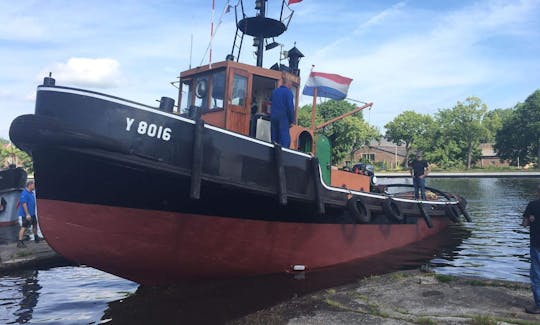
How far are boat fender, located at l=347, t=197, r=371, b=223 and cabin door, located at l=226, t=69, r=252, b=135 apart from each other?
2.37 meters

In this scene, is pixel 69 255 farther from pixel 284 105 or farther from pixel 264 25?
pixel 264 25

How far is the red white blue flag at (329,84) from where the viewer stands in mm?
9289

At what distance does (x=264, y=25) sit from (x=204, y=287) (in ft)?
18.6

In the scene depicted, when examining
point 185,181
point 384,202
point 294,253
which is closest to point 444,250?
point 384,202

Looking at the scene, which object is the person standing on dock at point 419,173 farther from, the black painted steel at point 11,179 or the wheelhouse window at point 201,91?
the black painted steel at point 11,179

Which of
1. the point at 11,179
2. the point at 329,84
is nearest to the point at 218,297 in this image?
the point at 329,84

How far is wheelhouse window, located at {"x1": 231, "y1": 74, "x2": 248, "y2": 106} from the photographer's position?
748 centimetres

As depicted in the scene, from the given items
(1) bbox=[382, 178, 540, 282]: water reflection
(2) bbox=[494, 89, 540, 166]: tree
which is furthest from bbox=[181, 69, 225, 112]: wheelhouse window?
(2) bbox=[494, 89, 540, 166]: tree

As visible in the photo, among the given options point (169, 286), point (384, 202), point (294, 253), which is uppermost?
point (384, 202)

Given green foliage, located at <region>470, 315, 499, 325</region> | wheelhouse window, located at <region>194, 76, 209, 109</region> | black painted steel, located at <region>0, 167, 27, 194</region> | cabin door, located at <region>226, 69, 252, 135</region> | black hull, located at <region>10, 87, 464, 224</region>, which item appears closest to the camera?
green foliage, located at <region>470, 315, 499, 325</region>

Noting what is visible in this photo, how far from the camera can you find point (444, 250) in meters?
11.0

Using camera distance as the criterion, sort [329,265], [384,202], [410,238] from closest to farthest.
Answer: [329,265] < [384,202] < [410,238]

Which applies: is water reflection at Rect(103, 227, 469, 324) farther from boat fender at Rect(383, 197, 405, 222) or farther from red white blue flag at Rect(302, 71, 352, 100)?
red white blue flag at Rect(302, 71, 352, 100)

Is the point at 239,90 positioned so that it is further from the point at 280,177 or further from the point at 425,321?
the point at 425,321
